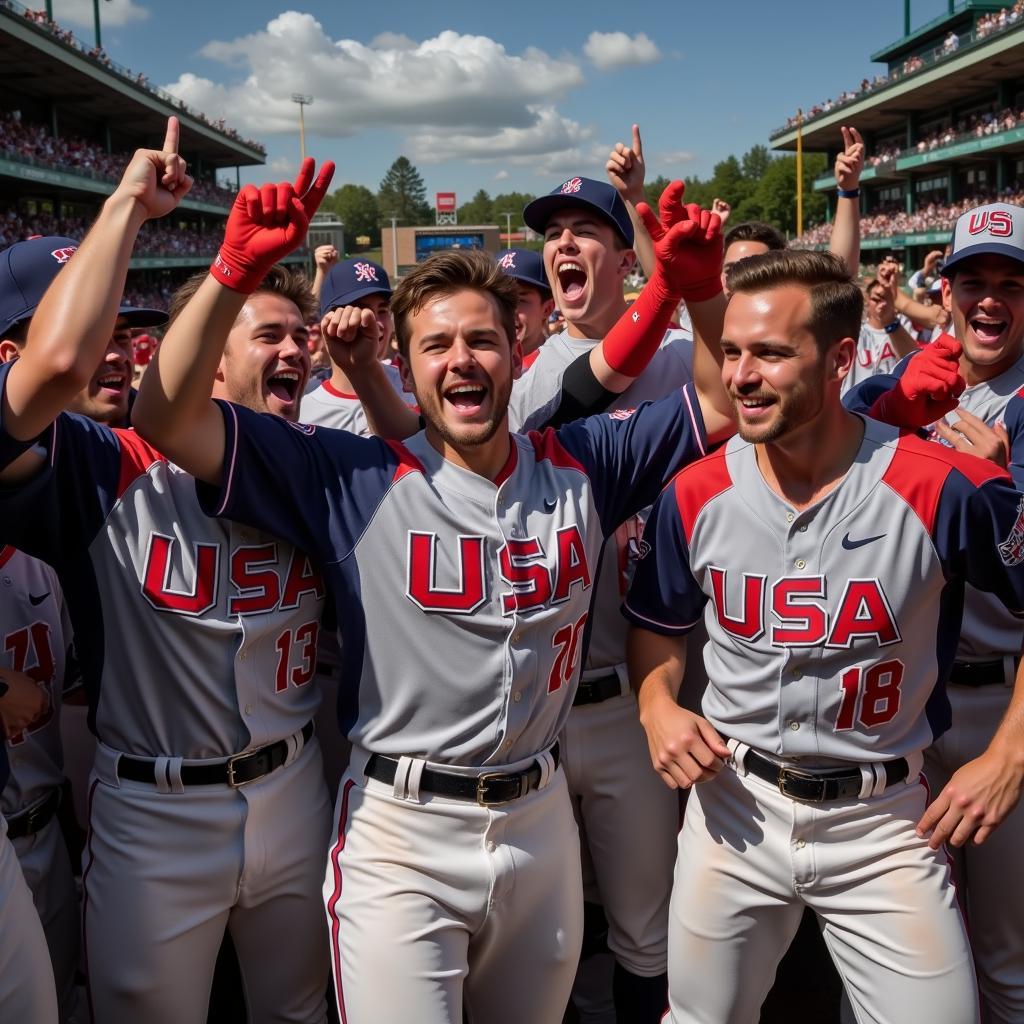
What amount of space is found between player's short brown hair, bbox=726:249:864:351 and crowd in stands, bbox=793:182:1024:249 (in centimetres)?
3328

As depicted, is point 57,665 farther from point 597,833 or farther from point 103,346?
point 597,833

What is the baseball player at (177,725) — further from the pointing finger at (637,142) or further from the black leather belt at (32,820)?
the pointing finger at (637,142)

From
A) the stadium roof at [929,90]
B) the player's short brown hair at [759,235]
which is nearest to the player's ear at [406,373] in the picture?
the player's short brown hair at [759,235]

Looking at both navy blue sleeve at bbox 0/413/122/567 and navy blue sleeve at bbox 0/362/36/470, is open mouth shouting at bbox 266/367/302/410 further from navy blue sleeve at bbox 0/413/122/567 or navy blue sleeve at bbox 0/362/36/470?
navy blue sleeve at bbox 0/362/36/470

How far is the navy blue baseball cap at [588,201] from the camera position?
154 inches

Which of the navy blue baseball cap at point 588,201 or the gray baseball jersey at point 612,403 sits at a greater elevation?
the navy blue baseball cap at point 588,201

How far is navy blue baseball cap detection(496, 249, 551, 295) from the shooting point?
4.83m

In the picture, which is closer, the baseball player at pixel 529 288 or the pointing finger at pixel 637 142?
the pointing finger at pixel 637 142

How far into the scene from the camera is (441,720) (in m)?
2.56

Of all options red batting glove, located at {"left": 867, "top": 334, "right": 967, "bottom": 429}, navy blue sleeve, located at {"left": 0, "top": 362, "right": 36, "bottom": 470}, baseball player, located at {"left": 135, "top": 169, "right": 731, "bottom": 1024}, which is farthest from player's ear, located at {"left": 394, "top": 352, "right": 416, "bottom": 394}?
red batting glove, located at {"left": 867, "top": 334, "right": 967, "bottom": 429}

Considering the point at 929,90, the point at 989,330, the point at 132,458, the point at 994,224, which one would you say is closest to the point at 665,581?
the point at 132,458

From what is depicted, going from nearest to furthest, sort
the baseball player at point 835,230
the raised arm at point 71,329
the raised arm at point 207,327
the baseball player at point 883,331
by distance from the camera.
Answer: the raised arm at point 71,329, the raised arm at point 207,327, the baseball player at point 835,230, the baseball player at point 883,331

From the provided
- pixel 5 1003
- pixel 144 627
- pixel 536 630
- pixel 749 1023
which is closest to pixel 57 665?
pixel 144 627

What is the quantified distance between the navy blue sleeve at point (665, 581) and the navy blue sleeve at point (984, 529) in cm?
69
